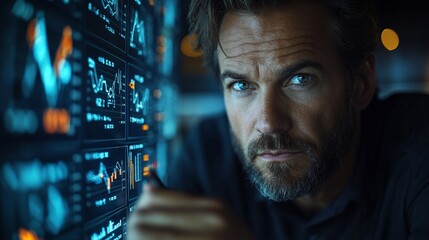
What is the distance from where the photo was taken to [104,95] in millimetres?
689

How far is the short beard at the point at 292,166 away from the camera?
105 centimetres

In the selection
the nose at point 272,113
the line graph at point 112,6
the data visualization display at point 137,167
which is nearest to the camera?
the line graph at point 112,6

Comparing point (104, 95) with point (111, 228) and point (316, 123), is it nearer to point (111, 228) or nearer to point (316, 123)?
point (111, 228)

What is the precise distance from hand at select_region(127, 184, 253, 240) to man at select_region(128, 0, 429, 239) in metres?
0.38

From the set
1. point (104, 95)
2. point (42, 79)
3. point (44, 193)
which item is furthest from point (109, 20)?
point (44, 193)

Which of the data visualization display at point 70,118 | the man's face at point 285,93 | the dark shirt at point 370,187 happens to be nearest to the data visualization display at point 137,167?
the data visualization display at point 70,118

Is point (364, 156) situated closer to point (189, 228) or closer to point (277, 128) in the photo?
point (277, 128)

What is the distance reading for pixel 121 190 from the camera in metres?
0.76

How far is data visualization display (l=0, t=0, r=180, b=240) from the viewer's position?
1.52 ft

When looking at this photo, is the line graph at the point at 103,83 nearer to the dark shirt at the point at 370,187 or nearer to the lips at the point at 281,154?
the lips at the point at 281,154

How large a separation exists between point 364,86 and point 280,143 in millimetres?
438

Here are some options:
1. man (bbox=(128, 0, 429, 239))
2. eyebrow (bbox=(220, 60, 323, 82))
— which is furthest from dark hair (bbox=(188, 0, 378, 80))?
eyebrow (bbox=(220, 60, 323, 82))

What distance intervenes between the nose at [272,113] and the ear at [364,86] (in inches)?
13.1

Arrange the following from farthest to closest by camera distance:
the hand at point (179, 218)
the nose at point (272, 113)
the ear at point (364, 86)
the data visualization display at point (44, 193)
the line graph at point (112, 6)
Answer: the ear at point (364, 86) → the nose at point (272, 113) → the line graph at point (112, 6) → the hand at point (179, 218) → the data visualization display at point (44, 193)
